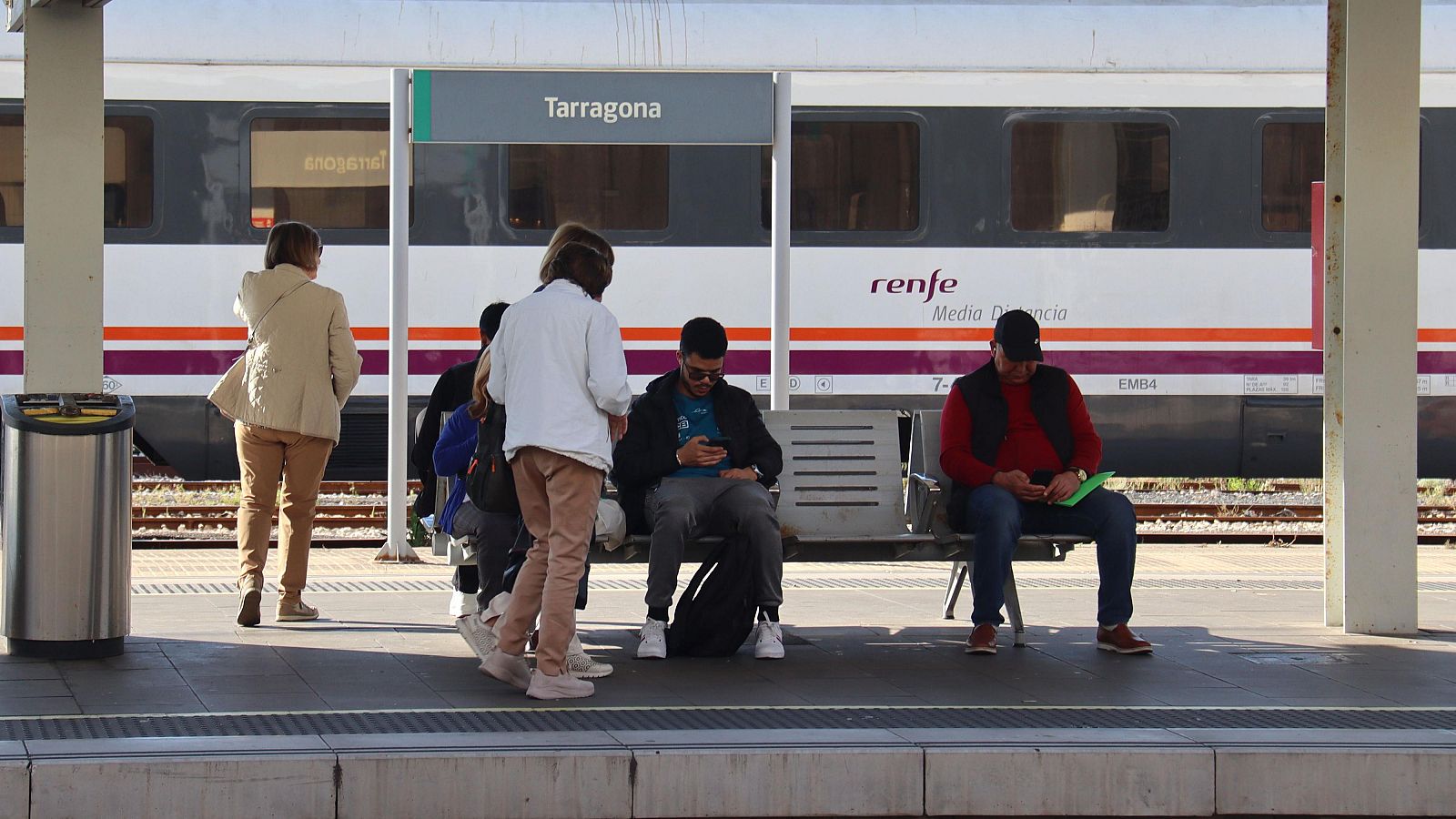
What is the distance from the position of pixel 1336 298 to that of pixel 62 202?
4867 millimetres

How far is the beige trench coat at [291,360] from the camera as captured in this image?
7492 mm

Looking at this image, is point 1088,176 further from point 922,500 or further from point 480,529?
point 480,529

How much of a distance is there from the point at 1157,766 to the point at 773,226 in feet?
18.5

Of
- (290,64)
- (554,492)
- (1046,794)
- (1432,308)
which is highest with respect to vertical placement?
(290,64)

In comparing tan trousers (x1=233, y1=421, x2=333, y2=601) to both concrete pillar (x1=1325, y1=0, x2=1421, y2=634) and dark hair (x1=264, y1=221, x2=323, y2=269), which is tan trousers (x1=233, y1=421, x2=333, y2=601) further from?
concrete pillar (x1=1325, y1=0, x2=1421, y2=634)

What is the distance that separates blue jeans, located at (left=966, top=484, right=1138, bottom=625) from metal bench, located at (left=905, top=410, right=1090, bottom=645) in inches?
2.3

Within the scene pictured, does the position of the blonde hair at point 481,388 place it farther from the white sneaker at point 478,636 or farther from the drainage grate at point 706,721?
the drainage grate at point 706,721

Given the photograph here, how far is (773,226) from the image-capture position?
10.2 meters

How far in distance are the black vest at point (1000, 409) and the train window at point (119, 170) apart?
632 centimetres

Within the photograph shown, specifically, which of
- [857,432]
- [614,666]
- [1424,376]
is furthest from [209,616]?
[1424,376]

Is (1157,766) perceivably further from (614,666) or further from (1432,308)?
(1432,308)

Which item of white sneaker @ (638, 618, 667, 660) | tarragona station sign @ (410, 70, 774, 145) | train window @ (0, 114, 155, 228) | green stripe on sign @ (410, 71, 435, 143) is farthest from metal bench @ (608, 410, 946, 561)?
train window @ (0, 114, 155, 228)

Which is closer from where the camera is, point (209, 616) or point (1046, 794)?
point (1046, 794)

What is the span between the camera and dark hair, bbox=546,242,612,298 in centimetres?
594
